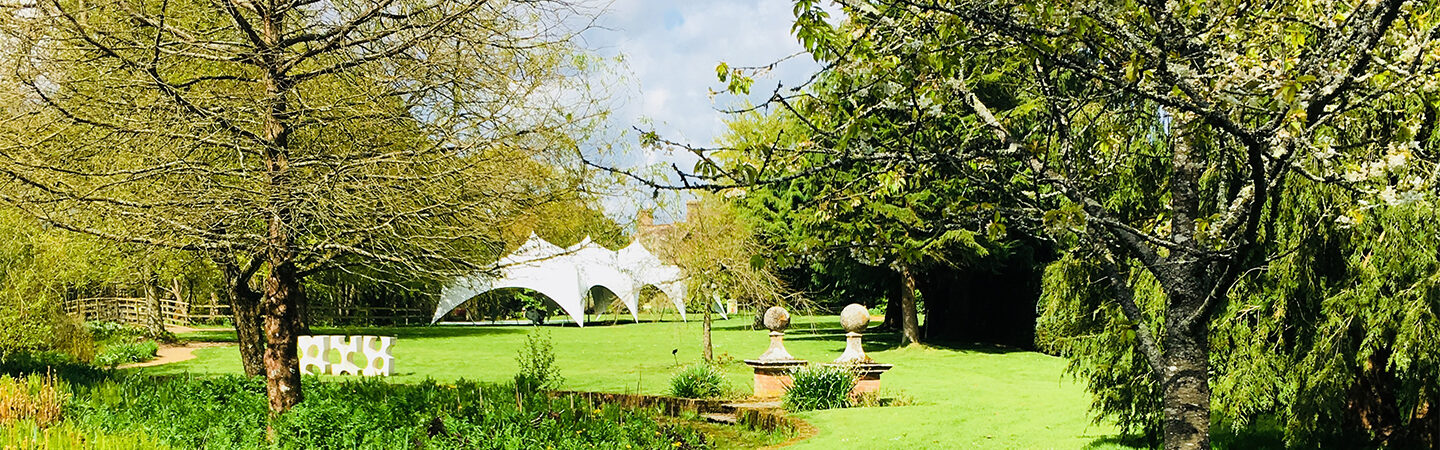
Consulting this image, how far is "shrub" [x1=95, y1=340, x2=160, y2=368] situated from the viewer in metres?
20.0

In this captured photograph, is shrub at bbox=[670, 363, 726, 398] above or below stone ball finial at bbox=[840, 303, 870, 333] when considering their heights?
below

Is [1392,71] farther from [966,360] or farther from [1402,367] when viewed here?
[966,360]

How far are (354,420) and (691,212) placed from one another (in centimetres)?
1570

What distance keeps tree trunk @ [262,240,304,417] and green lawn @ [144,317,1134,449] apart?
16.7 ft

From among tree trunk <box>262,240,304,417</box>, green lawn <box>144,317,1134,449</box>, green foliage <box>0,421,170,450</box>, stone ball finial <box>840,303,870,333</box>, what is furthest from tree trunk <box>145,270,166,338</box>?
green foliage <box>0,421,170,450</box>

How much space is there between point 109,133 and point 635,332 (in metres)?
28.7

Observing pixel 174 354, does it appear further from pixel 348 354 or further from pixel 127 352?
pixel 348 354

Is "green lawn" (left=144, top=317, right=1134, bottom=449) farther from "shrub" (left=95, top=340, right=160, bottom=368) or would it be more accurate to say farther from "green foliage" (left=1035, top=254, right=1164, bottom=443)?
"shrub" (left=95, top=340, right=160, bottom=368)

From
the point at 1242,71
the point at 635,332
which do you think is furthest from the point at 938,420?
the point at 635,332

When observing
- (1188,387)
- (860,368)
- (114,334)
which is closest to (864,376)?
(860,368)

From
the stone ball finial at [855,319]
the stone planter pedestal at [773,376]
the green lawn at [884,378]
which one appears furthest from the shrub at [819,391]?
the stone ball finial at [855,319]

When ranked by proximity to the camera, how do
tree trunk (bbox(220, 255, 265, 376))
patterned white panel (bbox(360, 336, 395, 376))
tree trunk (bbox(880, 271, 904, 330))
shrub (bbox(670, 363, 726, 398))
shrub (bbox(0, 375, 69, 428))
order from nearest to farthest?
shrub (bbox(0, 375, 69, 428)) → tree trunk (bbox(220, 255, 265, 376)) → shrub (bbox(670, 363, 726, 398)) → patterned white panel (bbox(360, 336, 395, 376)) → tree trunk (bbox(880, 271, 904, 330))

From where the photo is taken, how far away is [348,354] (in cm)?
1855

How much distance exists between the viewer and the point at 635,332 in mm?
37000
